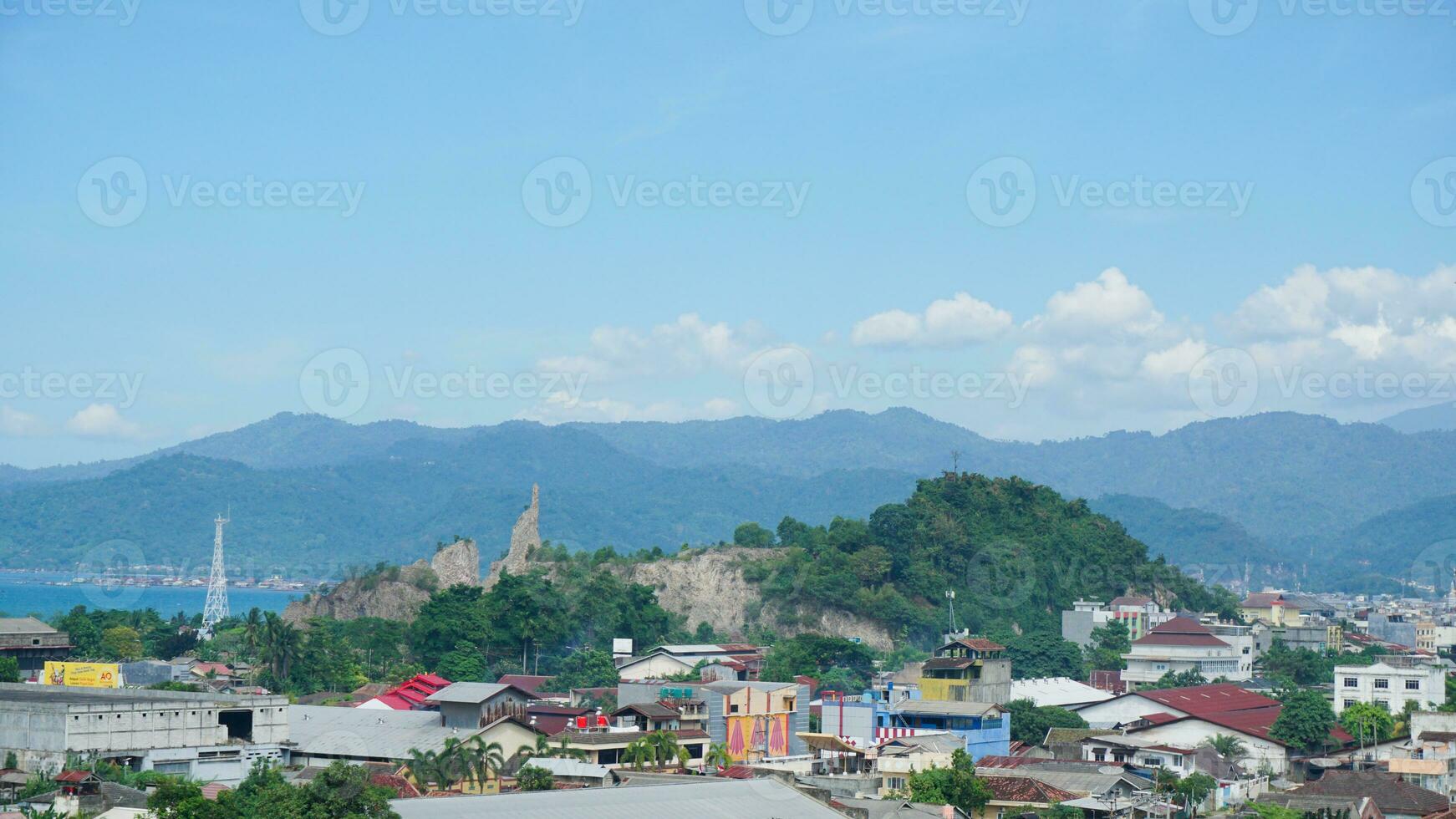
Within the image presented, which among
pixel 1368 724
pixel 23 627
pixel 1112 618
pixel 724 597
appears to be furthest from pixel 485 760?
pixel 724 597

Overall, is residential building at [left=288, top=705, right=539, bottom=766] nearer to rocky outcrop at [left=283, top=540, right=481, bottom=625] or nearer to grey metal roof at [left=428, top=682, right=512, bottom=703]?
grey metal roof at [left=428, top=682, right=512, bottom=703]

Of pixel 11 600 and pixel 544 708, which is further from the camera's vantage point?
pixel 11 600

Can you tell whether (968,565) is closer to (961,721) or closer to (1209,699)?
(1209,699)

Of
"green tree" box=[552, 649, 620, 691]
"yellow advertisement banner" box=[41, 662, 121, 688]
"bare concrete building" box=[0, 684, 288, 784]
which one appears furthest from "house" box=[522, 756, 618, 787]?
"green tree" box=[552, 649, 620, 691]

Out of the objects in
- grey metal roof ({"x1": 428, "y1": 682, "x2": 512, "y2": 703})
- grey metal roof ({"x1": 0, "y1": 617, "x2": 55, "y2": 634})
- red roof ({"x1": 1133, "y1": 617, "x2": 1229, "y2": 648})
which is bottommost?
grey metal roof ({"x1": 428, "y1": 682, "x2": 512, "y2": 703})

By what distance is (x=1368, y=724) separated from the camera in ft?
167

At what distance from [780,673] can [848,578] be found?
73.3 feet

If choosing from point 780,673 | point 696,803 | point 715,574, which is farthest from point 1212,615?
point 696,803

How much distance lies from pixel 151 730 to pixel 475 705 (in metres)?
8.73

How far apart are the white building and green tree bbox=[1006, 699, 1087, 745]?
12.4 meters

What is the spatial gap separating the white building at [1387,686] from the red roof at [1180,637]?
33.9 feet

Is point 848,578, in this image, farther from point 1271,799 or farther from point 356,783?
point 356,783

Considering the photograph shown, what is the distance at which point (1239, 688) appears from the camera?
2306 inches

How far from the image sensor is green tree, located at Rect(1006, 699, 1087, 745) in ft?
161
